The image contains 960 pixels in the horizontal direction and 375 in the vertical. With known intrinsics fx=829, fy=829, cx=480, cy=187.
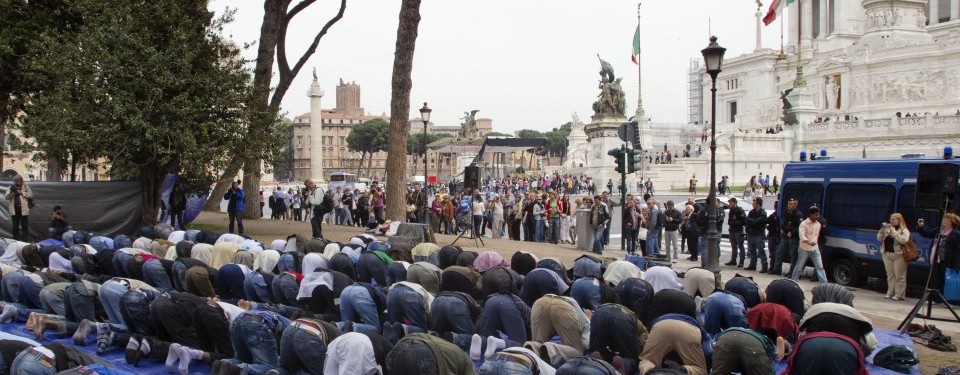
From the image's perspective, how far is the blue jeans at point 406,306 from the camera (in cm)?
875

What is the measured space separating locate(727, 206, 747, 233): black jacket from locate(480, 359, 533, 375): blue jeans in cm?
1072

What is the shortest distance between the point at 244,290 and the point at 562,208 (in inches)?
459

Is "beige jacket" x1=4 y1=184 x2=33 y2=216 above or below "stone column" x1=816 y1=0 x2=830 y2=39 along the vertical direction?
below

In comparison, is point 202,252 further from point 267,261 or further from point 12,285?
point 12,285

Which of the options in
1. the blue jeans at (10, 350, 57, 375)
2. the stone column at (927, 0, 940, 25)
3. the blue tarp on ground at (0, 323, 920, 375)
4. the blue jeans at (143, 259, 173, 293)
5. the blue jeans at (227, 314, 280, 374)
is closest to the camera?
the blue jeans at (10, 350, 57, 375)

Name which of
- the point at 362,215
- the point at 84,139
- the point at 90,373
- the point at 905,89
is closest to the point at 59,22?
the point at 84,139

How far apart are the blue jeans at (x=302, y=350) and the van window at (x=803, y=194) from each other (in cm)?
984

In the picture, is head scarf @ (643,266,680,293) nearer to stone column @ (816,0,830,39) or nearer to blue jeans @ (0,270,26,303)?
blue jeans @ (0,270,26,303)

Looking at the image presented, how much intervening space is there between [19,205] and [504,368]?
45.4ft

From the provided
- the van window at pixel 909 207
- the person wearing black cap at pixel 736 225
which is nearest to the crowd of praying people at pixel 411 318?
the van window at pixel 909 207

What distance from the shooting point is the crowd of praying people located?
6383 mm

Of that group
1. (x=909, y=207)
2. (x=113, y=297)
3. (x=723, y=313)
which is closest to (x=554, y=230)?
(x=909, y=207)

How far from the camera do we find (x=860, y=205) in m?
13.3

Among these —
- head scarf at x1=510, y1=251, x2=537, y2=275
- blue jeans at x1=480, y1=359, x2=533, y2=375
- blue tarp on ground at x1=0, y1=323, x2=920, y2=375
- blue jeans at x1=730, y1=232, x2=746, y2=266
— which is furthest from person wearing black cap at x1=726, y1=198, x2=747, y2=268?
blue jeans at x1=480, y1=359, x2=533, y2=375
